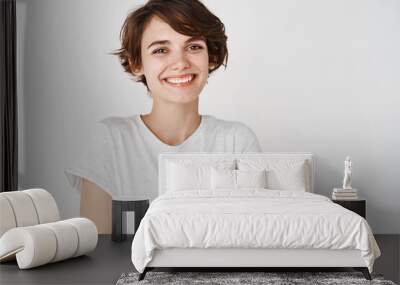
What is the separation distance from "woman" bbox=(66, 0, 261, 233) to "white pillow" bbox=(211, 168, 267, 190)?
2.11ft

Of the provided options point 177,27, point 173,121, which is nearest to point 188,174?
point 173,121

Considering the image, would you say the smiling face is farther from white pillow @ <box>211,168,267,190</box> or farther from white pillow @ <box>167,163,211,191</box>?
white pillow @ <box>211,168,267,190</box>

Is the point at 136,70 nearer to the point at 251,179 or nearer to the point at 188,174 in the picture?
the point at 188,174

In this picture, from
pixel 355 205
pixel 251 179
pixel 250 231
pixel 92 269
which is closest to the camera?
pixel 250 231

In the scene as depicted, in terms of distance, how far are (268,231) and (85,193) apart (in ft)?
9.51

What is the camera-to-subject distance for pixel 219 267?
5188 mm

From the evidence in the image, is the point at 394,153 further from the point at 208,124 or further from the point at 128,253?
the point at 128,253

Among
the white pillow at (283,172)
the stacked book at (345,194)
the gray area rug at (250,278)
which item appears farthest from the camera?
the stacked book at (345,194)

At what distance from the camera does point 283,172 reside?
257 inches

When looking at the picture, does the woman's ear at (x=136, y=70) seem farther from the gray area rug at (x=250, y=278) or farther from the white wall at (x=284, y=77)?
the gray area rug at (x=250, y=278)

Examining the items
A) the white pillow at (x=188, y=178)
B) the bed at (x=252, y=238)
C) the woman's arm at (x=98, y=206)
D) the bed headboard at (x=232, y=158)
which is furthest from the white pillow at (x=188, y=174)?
the bed at (x=252, y=238)

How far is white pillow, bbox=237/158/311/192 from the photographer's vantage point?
646 centimetres

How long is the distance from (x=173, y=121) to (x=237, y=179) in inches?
41.1

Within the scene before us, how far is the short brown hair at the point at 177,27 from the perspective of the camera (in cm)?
684
